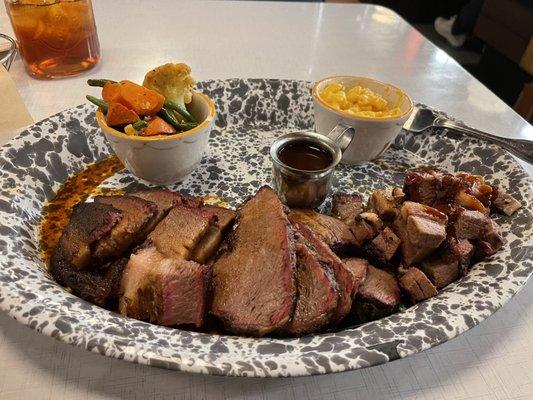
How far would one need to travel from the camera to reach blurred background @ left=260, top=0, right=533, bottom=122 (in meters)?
5.52

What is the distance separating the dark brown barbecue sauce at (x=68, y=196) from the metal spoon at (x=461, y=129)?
168 cm

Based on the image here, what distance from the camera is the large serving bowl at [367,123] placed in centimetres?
222

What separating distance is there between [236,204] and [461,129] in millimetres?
1344

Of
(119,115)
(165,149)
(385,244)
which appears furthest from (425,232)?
(119,115)

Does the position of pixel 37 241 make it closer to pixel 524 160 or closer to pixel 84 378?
pixel 84 378

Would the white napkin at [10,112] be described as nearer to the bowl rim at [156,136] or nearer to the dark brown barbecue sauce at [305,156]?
the bowl rim at [156,136]

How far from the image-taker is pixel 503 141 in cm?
230

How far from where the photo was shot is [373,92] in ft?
8.23

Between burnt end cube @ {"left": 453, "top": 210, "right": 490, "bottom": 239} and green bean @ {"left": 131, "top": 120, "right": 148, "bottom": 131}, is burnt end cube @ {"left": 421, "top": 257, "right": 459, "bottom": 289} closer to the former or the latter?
burnt end cube @ {"left": 453, "top": 210, "right": 490, "bottom": 239}

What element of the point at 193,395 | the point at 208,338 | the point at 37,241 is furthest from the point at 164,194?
the point at 193,395

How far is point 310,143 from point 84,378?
1399 mm

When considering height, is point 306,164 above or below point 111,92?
below

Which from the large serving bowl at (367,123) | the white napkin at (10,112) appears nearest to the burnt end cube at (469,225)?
the large serving bowl at (367,123)

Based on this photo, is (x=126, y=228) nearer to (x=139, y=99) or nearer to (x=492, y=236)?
(x=139, y=99)
